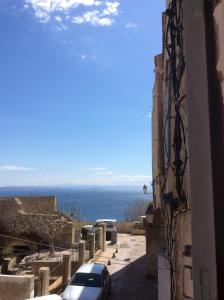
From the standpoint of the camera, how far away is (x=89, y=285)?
1312 cm

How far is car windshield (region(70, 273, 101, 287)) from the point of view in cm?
1318

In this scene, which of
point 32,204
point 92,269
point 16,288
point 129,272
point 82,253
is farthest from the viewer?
point 32,204

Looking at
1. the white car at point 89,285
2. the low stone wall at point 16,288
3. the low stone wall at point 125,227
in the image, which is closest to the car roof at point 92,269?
the white car at point 89,285

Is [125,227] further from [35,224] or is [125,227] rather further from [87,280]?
[87,280]

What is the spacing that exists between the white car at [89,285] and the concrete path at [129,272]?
1070 mm

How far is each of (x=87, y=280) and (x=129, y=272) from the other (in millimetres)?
5210

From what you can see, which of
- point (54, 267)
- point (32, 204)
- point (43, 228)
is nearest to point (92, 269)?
point (54, 267)

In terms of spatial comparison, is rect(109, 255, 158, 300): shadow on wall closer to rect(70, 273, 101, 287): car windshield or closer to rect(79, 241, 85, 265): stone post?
rect(70, 273, 101, 287): car windshield

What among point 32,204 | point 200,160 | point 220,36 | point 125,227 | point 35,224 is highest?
point 220,36

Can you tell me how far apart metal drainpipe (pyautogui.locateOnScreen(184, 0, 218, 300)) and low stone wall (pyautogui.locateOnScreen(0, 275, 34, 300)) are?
10.0 m

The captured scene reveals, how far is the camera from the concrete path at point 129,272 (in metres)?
14.6

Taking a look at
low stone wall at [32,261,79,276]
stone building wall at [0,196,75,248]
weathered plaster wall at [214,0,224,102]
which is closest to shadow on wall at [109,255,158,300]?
low stone wall at [32,261,79,276]

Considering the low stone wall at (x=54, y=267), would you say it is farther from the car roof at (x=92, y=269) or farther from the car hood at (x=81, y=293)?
the car hood at (x=81, y=293)

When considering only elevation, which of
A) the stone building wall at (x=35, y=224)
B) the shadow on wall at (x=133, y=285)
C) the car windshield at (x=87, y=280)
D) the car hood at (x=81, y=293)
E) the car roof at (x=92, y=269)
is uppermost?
the stone building wall at (x=35, y=224)
